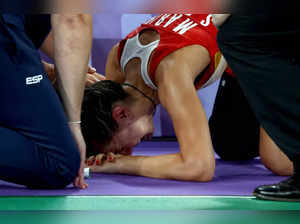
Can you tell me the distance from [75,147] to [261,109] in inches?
20.8

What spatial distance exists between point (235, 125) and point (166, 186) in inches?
32.1

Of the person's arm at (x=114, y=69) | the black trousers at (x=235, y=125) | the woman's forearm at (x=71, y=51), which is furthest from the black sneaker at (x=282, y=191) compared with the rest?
the person's arm at (x=114, y=69)

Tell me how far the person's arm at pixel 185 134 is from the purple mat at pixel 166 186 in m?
0.04

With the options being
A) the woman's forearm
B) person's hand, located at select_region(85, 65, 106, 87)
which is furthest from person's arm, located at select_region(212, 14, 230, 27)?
person's hand, located at select_region(85, 65, 106, 87)

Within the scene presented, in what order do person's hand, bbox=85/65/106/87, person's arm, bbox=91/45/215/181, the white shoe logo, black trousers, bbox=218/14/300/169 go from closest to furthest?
black trousers, bbox=218/14/300/169 → the white shoe logo → person's arm, bbox=91/45/215/181 → person's hand, bbox=85/65/106/87

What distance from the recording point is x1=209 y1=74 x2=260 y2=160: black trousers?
2.10 m

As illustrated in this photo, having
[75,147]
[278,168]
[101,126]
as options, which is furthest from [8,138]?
[278,168]

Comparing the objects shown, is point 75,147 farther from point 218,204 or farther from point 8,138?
point 218,204

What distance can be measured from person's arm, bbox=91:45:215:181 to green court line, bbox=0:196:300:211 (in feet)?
0.95

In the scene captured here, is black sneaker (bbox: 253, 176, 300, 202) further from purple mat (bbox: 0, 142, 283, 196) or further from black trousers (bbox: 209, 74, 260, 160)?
black trousers (bbox: 209, 74, 260, 160)

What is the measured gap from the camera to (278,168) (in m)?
1.66

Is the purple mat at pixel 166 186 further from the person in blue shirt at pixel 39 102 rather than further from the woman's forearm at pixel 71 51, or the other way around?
the woman's forearm at pixel 71 51

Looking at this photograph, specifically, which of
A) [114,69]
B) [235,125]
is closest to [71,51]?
[114,69]

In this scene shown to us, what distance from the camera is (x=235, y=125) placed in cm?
211
